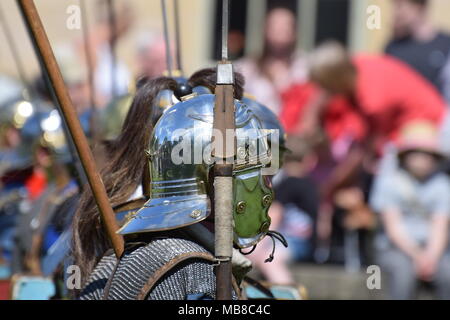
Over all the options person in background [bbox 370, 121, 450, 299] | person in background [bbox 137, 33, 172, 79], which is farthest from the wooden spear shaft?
person in background [bbox 370, 121, 450, 299]

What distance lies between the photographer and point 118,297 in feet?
10.8

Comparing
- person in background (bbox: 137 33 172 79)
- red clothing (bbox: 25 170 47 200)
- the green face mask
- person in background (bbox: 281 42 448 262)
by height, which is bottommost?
the green face mask

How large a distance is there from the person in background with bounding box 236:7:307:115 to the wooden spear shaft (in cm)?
463

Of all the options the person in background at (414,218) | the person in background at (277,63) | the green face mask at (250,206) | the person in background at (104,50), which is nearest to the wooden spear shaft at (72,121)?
the green face mask at (250,206)

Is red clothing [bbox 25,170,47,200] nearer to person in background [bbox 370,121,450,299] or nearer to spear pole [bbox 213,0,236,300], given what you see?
person in background [bbox 370,121,450,299]

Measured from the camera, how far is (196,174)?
327 cm

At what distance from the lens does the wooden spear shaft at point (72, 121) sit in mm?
3295

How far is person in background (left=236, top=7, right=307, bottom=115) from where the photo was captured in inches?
318

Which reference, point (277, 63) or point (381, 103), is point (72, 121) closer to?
point (381, 103)

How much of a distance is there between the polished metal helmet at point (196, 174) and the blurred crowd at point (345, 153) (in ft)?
11.2

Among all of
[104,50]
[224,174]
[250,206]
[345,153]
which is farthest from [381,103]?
[224,174]
